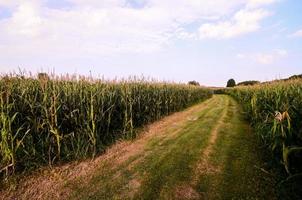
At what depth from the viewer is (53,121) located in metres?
6.95

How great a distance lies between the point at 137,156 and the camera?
7.76 m

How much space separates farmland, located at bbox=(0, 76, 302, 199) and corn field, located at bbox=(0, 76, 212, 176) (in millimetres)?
24

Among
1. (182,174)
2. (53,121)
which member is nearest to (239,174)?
→ (182,174)

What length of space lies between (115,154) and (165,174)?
6.91ft

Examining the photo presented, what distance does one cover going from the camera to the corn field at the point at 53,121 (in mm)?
6203

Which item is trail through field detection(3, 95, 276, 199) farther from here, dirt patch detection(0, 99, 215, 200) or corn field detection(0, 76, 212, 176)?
corn field detection(0, 76, 212, 176)

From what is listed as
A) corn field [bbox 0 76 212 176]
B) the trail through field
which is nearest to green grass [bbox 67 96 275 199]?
the trail through field

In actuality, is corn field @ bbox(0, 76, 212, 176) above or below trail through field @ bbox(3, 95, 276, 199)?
above

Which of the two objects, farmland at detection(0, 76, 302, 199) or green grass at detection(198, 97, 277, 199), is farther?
farmland at detection(0, 76, 302, 199)

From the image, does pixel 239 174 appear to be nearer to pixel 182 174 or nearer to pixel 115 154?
pixel 182 174

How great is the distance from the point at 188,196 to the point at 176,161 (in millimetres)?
1981

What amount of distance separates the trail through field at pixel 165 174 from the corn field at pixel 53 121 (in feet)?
1.54

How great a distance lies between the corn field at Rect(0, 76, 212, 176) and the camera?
6203 mm

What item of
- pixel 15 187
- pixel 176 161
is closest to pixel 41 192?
pixel 15 187
